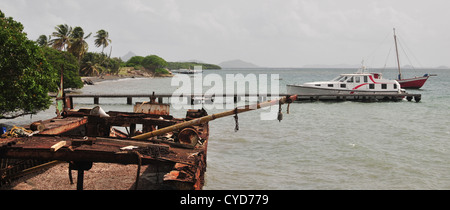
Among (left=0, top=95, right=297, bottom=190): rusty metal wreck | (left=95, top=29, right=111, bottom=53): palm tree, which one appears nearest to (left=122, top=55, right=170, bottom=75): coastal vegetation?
(left=95, top=29, right=111, bottom=53): palm tree

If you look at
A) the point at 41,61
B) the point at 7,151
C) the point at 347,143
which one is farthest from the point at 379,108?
the point at 7,151

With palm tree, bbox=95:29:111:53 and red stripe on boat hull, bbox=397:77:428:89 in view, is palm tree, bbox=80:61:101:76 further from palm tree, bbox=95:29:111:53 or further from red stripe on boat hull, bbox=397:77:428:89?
red stripe on boat hull, bbox=397:77:428:89

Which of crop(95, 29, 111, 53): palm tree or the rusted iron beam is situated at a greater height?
crop(95, 29, 111, 53): palm tree

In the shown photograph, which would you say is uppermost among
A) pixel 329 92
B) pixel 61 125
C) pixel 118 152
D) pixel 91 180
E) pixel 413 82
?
pixel 413 82

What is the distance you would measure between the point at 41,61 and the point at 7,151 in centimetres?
1396

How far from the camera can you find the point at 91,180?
1139 centimetres

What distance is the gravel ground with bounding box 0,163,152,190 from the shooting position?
10844 millimetres

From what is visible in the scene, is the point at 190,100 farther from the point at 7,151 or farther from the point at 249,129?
the point at 7,151

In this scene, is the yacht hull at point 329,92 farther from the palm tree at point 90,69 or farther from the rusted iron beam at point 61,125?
the palm tree at point 90,69

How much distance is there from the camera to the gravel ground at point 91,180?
10.8 metres

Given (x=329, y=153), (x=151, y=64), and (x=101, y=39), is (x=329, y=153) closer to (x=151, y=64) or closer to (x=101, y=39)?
(x=101, y=39)

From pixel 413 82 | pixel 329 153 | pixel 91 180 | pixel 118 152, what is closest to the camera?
pixel 118 152

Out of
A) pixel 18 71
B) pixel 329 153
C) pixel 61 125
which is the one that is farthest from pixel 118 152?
pixel 329 153

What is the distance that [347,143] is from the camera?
77.6 feet
